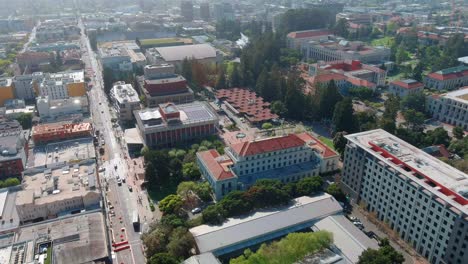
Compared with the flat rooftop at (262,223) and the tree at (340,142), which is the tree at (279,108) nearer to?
the tree at (340,142)

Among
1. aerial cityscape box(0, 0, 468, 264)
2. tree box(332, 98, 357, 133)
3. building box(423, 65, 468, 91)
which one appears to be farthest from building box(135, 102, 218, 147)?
building box(423, 65, 468, 91)

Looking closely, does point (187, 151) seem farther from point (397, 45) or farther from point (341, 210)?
point (397, 45)

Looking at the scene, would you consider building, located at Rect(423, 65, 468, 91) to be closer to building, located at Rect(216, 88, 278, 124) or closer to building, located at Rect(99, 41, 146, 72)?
building, located at Rect(216, 88, 278, 124)

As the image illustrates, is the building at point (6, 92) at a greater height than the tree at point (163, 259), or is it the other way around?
the building at point (6, 92)

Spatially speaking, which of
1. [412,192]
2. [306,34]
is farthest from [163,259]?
[306,34]

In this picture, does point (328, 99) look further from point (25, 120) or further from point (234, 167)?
point (25, 120)

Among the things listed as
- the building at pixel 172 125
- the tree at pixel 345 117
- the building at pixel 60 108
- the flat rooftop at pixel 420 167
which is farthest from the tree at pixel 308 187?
the building at pixel 60 108
